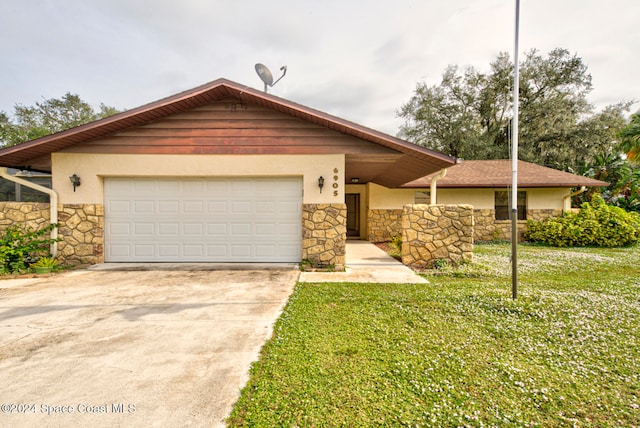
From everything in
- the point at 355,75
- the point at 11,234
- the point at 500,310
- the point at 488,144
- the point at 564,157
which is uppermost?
the point at 355,75

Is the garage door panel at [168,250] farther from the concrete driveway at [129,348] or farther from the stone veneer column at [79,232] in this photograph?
the concrete driveway at [129,348]

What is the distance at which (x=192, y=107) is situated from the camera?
→ 22.0ft

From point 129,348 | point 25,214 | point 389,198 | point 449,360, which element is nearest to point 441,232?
point 449,360

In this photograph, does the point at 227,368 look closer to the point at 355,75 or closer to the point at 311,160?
the point at 311,160

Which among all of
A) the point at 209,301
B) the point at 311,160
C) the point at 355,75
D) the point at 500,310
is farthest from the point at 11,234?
the point at 355,75

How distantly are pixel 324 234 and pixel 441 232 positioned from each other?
298 cm

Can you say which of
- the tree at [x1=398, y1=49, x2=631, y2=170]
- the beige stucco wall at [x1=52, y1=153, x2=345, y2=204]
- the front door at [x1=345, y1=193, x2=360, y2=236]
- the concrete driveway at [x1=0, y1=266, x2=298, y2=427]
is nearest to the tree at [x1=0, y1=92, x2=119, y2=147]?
the beige stucco wall at [x1=52, y1=153, x2=345, y2=204]

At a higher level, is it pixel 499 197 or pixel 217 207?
pixel 499 197

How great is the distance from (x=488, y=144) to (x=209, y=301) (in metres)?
22.5

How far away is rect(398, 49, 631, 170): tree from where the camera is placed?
18.4m

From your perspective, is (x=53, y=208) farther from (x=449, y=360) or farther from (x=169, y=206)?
(x=449, y=360)

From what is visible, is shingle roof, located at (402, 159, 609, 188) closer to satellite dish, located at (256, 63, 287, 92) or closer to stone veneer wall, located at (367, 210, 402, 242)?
stone veneer wall, located at (367, 210, 402, 242)

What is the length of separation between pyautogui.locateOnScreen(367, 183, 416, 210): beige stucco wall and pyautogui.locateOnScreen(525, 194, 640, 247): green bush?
568 centimetres

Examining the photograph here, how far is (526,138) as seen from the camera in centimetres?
1950
